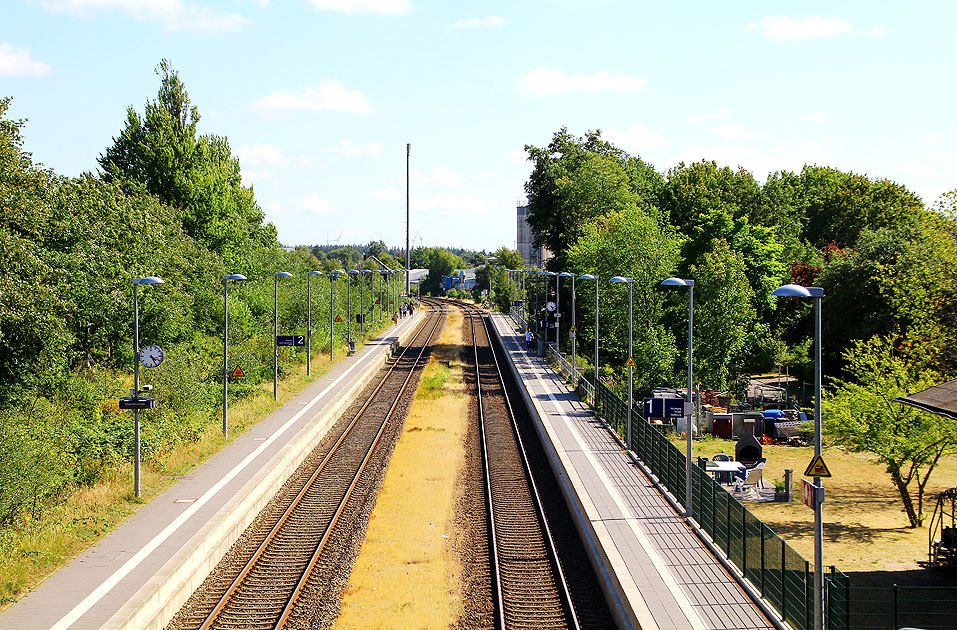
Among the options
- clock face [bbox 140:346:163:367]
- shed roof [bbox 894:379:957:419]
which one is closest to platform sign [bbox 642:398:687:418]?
shed roof [bbox 894:379:957:419]

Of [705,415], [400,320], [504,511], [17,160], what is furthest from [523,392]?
[400,320]

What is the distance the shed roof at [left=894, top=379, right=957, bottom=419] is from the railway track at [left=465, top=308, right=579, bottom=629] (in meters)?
7.31

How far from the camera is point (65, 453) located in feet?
60.2

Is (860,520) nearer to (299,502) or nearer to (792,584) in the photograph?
(792,584)

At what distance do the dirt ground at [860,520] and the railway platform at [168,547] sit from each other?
1284 centimetres

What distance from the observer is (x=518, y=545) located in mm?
17297

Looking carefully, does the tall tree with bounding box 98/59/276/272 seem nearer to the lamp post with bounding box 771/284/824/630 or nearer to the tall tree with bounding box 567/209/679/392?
the tall tree with bounding box 567/209/679/392

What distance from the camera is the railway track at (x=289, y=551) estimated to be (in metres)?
13.3

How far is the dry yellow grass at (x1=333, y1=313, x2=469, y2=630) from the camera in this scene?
13508 millimetres

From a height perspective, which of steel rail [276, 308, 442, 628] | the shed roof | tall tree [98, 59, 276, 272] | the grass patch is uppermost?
tall tree [98, 59, 276, 272]

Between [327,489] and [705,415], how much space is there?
55.9ft

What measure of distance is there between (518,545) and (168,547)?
7.26m

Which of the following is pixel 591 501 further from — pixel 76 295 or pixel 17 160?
pixel 76 295

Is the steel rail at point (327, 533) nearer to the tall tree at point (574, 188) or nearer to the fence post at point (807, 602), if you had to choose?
the fence post at point (807, 602)
